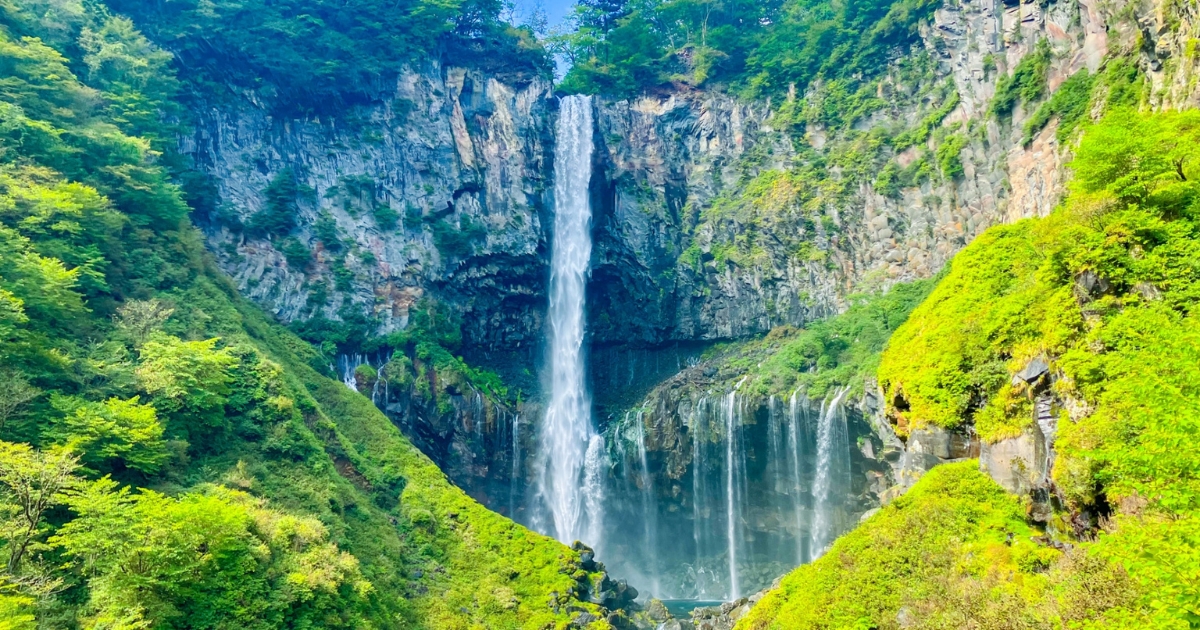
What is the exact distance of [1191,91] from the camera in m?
13.4

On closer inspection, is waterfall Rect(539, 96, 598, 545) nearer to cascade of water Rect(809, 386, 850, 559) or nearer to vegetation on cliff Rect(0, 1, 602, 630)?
vegetation on cliff Rect(0, 1, 602, 630)

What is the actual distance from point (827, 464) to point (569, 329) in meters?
17.2

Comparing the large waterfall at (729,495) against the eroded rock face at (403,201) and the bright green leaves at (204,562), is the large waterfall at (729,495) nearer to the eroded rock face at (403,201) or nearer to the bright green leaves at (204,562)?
the eroded rock face at (403,201)

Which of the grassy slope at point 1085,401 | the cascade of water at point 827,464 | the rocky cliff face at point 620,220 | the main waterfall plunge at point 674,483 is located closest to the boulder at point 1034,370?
the grassy slope at point 1085,401

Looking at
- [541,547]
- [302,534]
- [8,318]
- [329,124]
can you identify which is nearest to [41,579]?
[302,534]

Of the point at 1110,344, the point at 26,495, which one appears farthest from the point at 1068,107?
the point at 26,495

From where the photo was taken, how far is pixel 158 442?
16.9 m

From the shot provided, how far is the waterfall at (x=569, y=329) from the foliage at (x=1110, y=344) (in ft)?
76.2

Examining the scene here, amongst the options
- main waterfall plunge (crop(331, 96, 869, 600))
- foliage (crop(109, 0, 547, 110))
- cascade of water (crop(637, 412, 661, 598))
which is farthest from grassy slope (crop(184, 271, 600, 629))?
foliage (crop(109, 0, 547, 110))

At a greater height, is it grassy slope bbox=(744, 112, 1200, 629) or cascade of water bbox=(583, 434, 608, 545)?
grassy slope bbox=(744, 112, 1200, 629)

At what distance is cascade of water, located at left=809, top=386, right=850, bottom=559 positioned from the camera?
27938mm

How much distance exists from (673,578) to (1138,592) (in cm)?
2911

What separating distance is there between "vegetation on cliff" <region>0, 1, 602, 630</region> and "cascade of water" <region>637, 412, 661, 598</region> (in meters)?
10.5

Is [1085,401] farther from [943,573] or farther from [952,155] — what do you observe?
[952,155]
